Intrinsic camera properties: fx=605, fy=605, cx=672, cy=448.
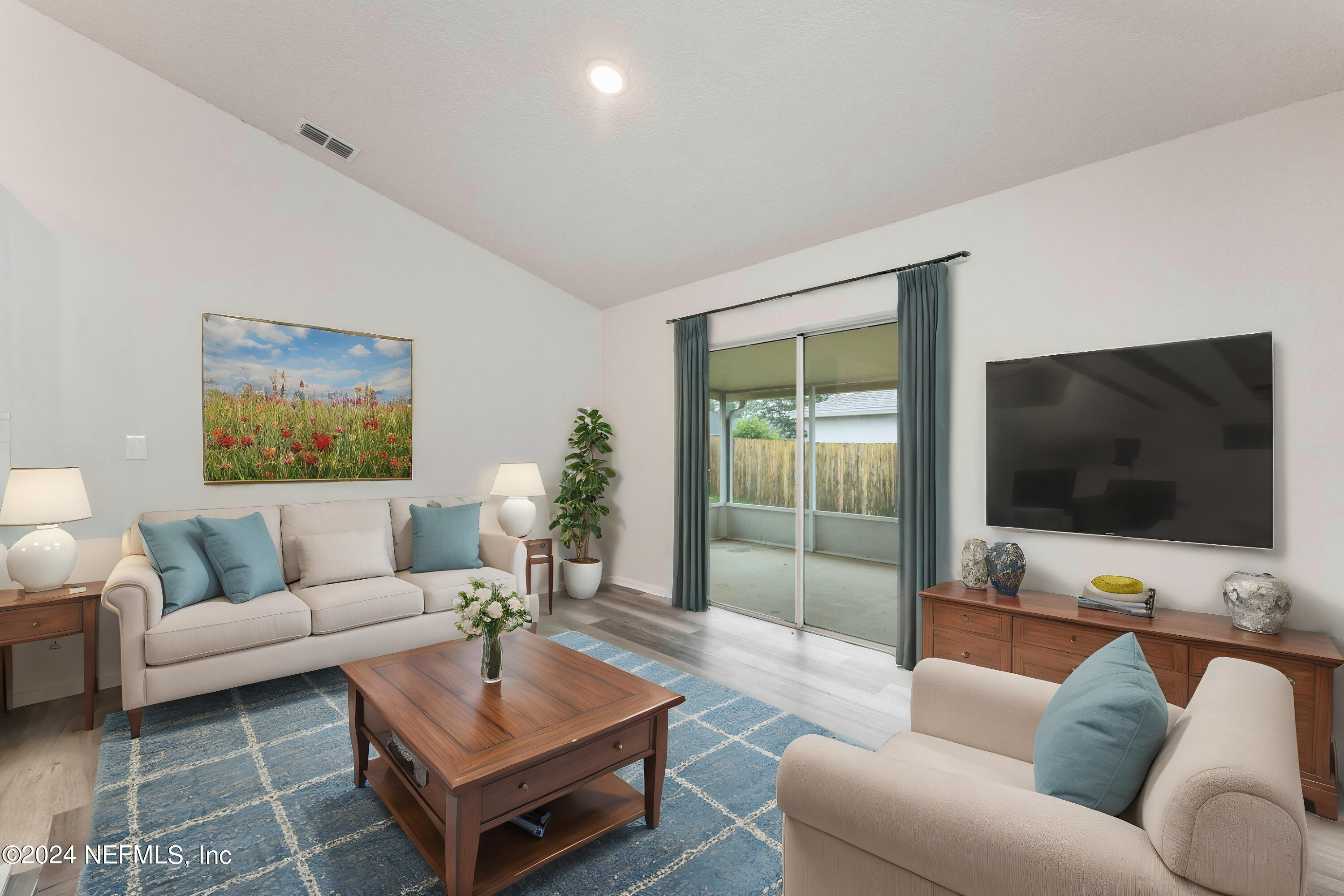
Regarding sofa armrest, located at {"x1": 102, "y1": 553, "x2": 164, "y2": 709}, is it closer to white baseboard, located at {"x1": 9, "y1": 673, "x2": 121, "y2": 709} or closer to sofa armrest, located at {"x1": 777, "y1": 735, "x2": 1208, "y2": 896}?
white baseboard, located at {"x1": 9, "y1": 673, "x2": 121, "y2": 709}

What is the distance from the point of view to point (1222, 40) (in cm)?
233

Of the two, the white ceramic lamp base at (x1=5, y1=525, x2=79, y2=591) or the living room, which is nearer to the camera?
the living room

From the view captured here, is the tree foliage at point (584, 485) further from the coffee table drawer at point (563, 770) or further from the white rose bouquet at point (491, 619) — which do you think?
the coffee table drawer at point (563, 770)

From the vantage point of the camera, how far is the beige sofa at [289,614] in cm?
284

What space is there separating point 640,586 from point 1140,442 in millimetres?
3948

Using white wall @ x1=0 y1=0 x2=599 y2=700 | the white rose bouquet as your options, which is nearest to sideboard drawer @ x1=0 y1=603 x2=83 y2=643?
white wall @ x1=0 y1=0 x2=599 y2=700

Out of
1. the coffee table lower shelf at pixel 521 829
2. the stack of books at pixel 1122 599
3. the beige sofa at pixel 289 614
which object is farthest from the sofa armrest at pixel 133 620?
the stack of books at pixel 1122 599

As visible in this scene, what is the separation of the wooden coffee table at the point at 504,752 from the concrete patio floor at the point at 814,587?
234 centimetres

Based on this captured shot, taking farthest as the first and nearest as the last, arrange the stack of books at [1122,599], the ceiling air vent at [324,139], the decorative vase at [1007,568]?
1. the ceiling air vent at [324,139]
2. the decorative vase at [1007,568]
3. the stack of books at [1122,599]

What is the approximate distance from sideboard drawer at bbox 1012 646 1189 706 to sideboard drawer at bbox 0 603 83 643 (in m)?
4.40

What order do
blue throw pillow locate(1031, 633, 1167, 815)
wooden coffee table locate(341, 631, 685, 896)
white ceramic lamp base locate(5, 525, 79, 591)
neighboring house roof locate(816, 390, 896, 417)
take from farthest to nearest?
1. neighboring house roof locate(816, 390, 896, 417)
2. white ceramic lamp base locate(5, 525, 79, 591)
3. wooden coffee table locate(341, 631, 685, 896)
4. blue throw pillow locate(1031, 633, 1167, 815)

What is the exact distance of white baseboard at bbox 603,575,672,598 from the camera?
5391 mm

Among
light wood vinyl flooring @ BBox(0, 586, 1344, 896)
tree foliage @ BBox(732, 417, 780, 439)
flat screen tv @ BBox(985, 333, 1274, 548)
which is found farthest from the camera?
tree foliage @ BBox(732, 417, 780, 439)

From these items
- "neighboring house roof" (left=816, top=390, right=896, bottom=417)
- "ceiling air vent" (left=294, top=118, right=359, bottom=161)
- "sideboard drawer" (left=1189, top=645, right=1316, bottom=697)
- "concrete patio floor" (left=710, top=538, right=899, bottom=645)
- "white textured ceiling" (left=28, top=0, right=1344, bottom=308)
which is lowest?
"concrete patio floor" (left=710, top=538, right=899, bottom=645)
